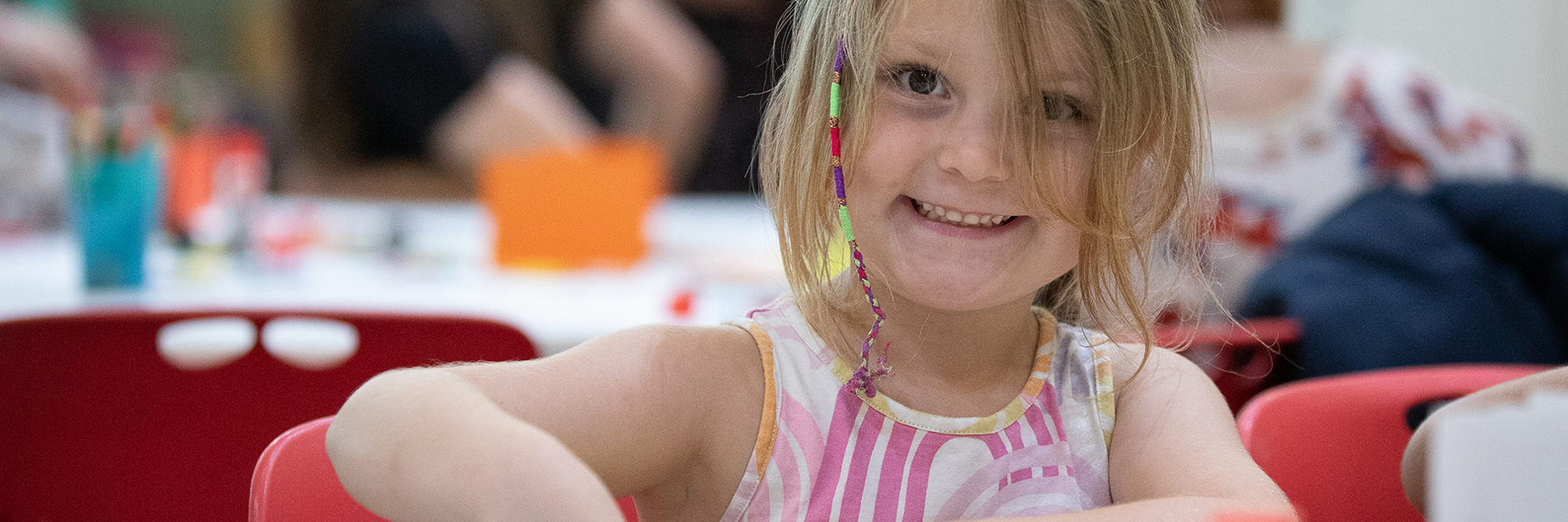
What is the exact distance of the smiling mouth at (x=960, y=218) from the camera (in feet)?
2.18

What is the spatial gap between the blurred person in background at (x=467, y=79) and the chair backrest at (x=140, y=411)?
1.95m

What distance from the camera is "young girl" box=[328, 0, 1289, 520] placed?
626 millimetres

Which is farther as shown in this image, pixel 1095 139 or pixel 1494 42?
pixel 1494 42

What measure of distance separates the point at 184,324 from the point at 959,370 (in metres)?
0.65

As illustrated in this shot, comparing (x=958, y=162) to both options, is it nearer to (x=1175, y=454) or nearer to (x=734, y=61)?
(x=1175, y=454)

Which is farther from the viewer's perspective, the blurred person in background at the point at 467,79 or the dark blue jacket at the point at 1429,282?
the blurred person in background at the point at 467,79

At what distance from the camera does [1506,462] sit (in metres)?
0.31

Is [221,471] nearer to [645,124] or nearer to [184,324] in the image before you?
[184,324]

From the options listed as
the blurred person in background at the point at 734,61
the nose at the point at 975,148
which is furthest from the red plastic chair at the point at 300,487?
the blurred person in background at the point at 734,61

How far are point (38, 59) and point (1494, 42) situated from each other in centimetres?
334

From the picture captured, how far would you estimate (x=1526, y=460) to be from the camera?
1.02 feet

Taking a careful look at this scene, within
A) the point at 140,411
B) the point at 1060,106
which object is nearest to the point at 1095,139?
the point at 1060,106

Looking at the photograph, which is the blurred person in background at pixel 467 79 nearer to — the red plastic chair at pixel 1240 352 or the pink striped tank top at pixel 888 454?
the red plastic chair at pixel 1240 352

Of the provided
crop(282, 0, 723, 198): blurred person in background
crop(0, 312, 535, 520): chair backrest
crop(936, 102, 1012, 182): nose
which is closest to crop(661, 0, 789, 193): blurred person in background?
crop(282, 0, 723, 198): blurred person in background
